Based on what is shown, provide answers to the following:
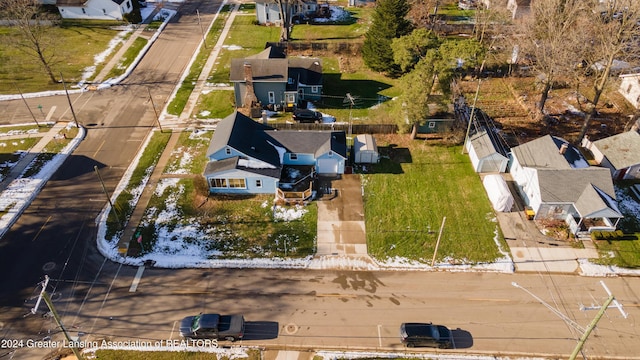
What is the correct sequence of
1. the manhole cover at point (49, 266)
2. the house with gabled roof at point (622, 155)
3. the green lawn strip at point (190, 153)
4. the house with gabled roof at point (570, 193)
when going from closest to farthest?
the manhole cover at point (49, 266) < the house with gabled roof at point (570, 193) < the house with gabled roof at point (622, 155) < the green lawn strip at point (190, 153)

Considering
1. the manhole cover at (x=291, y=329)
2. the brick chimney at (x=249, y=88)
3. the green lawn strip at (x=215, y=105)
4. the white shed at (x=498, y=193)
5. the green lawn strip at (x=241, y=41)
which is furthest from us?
the green lawn strip at (x=241, y=41)

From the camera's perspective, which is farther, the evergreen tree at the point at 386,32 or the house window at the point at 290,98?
the evergreen tree at the point at 386,32

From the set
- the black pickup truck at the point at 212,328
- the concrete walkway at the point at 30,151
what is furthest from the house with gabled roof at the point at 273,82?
the black pickup truck at the point at 212,328

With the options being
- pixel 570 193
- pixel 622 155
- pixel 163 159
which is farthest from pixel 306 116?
pixel 622 155

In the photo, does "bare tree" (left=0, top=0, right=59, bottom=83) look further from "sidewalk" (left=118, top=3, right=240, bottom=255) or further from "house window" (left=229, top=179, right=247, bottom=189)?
"house window" (left=229, top=179, right=247, bottom=189)

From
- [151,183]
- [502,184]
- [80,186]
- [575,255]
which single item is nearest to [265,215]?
[151,183]

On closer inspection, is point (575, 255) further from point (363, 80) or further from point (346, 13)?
point (346, 13)

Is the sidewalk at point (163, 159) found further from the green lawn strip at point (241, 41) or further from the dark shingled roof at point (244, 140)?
the dark shingled roof at point (244, 140)

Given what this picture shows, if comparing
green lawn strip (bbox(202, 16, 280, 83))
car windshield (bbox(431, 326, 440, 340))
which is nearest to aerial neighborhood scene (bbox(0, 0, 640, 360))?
car windshield (bbox(431, 326, 440, 340))
